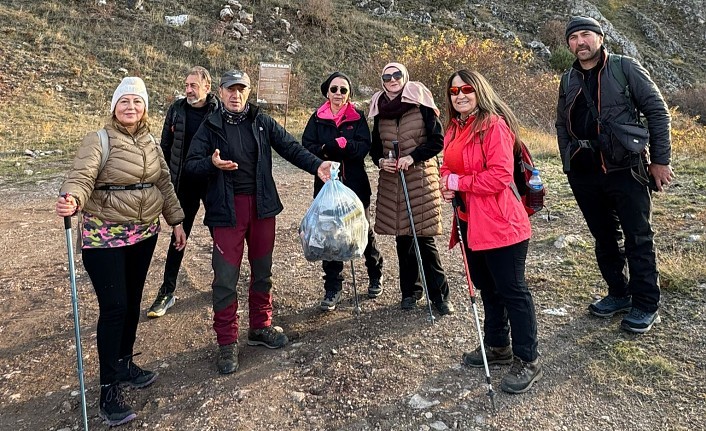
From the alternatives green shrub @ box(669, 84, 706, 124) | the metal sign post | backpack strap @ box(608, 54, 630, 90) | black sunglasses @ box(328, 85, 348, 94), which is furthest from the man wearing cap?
green shrub @ box(669, 84, 706, 124)

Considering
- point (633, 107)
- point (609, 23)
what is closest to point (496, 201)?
point (633, 107)

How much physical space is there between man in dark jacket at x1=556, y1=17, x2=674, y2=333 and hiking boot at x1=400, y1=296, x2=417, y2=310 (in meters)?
1.55

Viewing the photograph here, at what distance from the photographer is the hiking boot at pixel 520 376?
3.02m

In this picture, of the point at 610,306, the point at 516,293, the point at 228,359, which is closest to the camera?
the point at 516,293

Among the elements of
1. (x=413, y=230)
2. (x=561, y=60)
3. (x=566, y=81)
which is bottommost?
(x=413, y=230)

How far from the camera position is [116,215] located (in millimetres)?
2922

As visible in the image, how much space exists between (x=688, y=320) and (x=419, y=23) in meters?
23.6

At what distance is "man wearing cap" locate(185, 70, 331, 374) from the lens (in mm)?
3371

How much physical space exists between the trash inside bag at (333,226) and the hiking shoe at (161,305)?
1.64 metres

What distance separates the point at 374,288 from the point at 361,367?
1.26m

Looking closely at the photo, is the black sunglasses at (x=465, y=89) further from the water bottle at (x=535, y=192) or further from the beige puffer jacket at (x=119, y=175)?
the beige puffer jacket at (x=119, y=175)

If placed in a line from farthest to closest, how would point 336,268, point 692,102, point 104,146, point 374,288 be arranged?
point 692,102, point 374,288, point 336,268, point 104,146

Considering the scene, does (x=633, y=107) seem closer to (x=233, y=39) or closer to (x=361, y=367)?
(x=361, y=367)

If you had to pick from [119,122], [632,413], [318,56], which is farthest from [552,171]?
[318,56]
